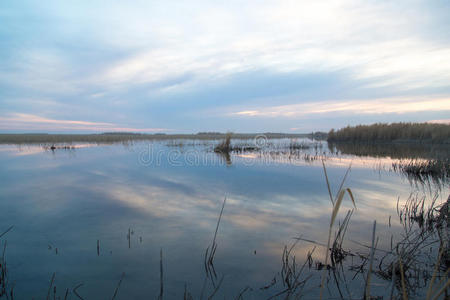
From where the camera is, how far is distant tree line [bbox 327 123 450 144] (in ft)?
63.8

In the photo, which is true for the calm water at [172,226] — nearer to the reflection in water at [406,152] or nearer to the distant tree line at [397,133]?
the reflection in water at [406,152]

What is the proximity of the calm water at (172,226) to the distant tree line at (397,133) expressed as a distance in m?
16.0

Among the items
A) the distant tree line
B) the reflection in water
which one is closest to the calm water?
the reflection in water

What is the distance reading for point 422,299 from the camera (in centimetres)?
218

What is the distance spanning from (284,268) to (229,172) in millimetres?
6253

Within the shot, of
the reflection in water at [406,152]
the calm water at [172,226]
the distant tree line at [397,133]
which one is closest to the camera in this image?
the calm water at [172,226]

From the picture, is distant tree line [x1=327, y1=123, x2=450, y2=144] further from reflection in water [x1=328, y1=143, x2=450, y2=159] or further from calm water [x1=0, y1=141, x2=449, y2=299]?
calm water [x1=0, y1=141, x2=449, y2=299]

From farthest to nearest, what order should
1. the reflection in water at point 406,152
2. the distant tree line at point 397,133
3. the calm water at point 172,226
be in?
the distant tree line at point 397,133
the reflection in water at point 406,152
the calm water at point 172,226

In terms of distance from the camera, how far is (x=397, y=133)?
22094 mm

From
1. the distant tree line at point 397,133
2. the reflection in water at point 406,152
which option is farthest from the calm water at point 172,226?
the distant tree line at point 397,133

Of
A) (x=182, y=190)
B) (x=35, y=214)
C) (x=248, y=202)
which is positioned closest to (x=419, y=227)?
(x=248, y=202)

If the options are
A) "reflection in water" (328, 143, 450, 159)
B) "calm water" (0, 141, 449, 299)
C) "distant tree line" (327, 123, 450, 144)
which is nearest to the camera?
"calm water" (0, 141, 449, 299)

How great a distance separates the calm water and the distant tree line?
16.0m

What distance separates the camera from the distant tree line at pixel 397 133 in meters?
19.5
